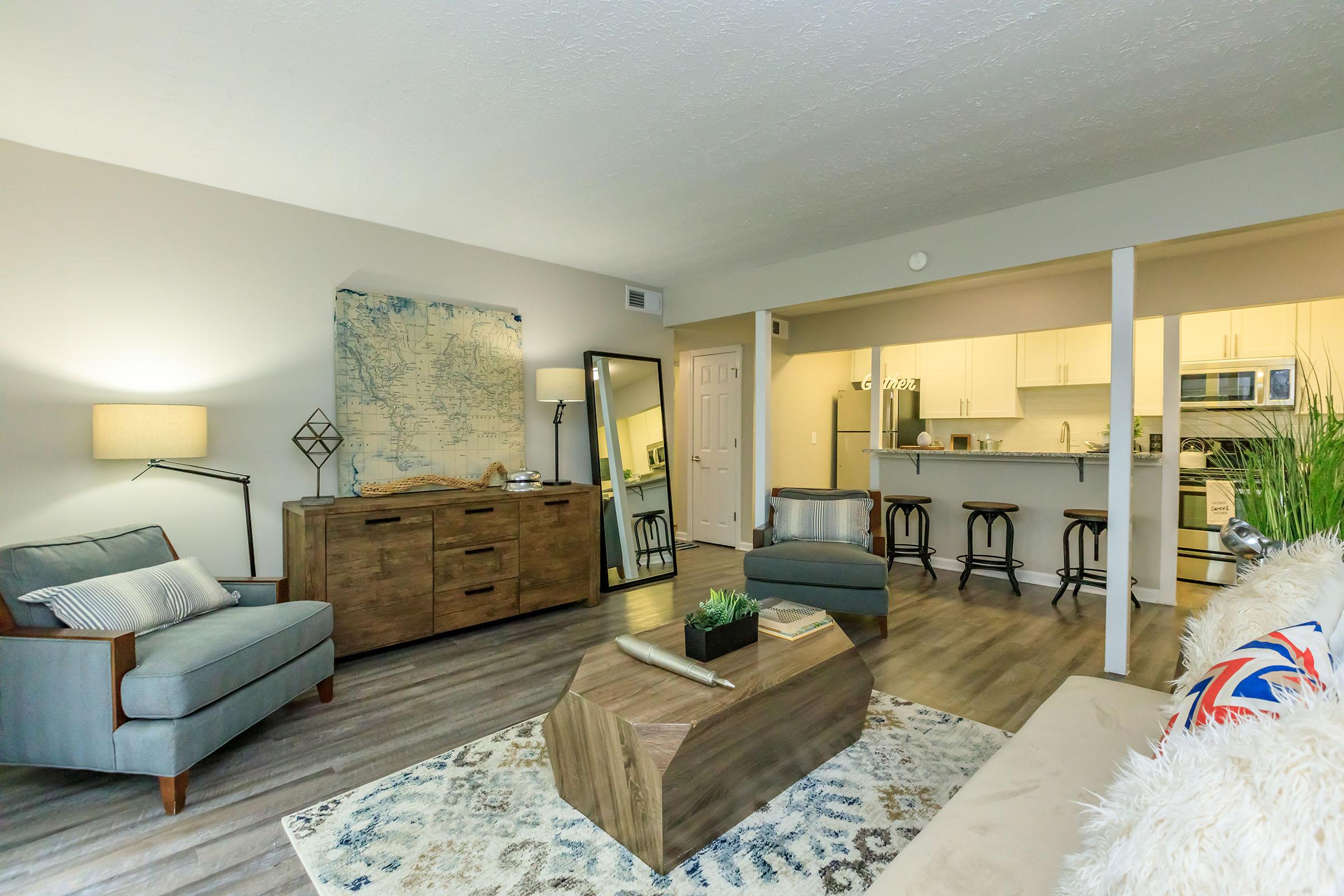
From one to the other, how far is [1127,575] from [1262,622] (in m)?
2.22

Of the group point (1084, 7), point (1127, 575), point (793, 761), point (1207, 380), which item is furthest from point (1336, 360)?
point (793, 761)

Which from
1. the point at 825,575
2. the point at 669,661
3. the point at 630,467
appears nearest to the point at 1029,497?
the point at 825,575

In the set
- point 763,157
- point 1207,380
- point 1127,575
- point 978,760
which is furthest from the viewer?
point 1207,380

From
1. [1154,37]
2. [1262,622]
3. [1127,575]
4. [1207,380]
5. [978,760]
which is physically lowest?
[978,760]

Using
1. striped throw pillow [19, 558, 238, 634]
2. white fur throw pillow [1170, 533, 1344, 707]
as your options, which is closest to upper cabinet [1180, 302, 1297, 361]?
white fur throw pillow [1170, 533, 1344, 707]

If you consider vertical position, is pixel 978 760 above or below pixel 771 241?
below

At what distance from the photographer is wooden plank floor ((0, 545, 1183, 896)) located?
1.82m

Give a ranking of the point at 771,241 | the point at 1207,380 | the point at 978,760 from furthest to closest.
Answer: the point at 1207,380 → the point at 771,241 → the point at 978,760

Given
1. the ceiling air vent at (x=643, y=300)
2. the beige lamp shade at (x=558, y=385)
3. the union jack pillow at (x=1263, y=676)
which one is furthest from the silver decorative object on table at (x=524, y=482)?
the union jack pillow at (x=1263, y=676)

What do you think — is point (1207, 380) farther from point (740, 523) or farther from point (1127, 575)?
point (740, 523)

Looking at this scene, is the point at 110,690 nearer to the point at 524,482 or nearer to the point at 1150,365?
the point at 524,482

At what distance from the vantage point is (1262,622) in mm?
1302

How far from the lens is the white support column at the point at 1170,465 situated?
14.6 ft

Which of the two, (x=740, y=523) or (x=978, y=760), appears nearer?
(x=978, y=760)
